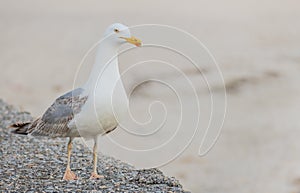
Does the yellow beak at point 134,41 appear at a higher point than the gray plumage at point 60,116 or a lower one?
higher

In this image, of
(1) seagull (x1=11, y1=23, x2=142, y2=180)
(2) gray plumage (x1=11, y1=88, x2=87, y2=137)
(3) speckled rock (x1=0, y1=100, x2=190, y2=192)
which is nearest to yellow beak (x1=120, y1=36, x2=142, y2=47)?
(1) seagull (x1=11, y1=23, x2=142, y2=180)

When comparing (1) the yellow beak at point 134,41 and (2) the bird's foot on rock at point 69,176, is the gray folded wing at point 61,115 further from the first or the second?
(1) the yellow beak at point 134,41

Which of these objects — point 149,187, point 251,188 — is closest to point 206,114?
point 251,188

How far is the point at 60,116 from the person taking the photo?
6457 millimetres

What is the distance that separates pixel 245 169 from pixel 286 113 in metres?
3.28

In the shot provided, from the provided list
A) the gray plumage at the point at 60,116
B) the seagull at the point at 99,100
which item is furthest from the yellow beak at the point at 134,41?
the gray plumage at the point at 60,116

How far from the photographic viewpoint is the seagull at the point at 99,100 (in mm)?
6027

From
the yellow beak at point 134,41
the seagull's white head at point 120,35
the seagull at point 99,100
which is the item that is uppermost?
the seagull's white head at point 120,35

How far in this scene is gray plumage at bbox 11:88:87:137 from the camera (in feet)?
20.6

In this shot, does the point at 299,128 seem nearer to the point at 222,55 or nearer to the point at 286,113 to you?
the point at 286,113

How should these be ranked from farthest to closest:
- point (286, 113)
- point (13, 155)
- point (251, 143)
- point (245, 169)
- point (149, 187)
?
point (286, 113) < point (251, 143) < point (245, 169) < point (13, 155) < point (149, 187)

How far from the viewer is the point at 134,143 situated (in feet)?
32.6

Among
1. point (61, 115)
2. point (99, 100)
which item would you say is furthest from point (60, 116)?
point (99, 100)

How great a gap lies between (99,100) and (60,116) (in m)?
0.63
